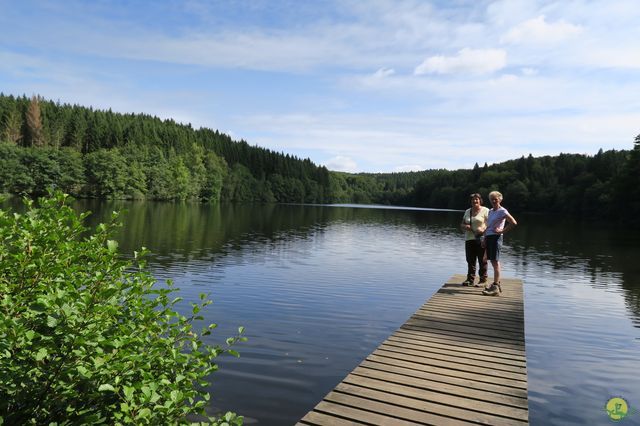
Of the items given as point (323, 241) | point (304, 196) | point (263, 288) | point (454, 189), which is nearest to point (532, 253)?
point (323, 241)

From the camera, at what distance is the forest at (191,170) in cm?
8388

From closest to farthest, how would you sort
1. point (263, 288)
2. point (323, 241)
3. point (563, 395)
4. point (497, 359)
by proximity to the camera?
point (497, 359) → point (563, 395) → point (263, 288) → point (323, 241)

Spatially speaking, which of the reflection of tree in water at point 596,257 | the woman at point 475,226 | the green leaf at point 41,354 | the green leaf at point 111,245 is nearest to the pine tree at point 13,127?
the reflection of tree in water at point 596,257

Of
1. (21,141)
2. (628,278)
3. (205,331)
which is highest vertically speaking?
(21,141)

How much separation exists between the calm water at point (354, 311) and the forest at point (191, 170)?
55.8m

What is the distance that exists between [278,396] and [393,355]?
202 cm

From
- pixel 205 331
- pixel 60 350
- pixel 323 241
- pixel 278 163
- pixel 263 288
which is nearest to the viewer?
pixel 60 350

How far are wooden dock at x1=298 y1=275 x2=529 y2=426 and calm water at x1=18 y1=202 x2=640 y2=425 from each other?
3.64ft

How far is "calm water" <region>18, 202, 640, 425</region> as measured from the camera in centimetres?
815

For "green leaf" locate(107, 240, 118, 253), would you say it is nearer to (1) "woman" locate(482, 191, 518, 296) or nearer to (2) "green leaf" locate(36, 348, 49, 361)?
(2) "green leaf" locate(36, 348, 49, 361)

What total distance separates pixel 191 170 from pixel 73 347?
120 m

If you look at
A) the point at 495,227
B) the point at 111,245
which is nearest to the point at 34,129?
the point at 495,227

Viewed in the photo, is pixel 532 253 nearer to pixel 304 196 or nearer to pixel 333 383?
pixel 333 383

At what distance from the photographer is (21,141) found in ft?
348
